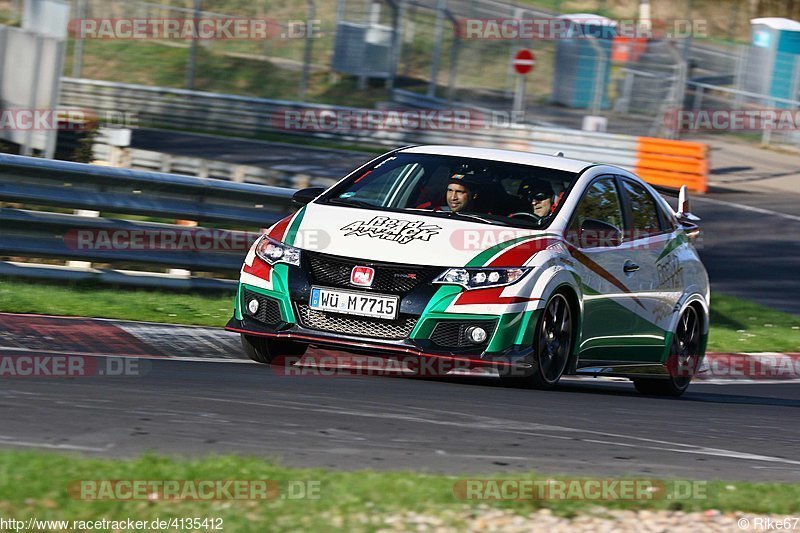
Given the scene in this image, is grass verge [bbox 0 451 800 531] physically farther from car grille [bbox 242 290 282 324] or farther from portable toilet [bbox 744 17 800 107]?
portable toilet [bbox 744 17 800 107]

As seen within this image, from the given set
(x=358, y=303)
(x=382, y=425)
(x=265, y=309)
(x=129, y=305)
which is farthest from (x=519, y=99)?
(x=382, y=425)

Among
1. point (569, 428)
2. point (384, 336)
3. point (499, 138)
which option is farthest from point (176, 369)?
point (499, 138)

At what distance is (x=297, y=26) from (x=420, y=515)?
32013 millimetres

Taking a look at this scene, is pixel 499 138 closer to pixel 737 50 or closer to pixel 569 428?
pixel 737 50

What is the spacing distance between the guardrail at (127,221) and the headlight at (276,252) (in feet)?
8.96

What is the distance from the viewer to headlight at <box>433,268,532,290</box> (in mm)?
7930

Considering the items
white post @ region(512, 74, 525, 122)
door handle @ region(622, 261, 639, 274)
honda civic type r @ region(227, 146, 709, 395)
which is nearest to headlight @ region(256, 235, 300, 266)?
honda civic type r @ region(227, 146, 709, 395)

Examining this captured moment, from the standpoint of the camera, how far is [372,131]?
29.7 meters

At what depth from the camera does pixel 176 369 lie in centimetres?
812

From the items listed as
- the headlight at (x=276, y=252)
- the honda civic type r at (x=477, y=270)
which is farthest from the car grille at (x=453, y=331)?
the headlight at (x=276, y=252)

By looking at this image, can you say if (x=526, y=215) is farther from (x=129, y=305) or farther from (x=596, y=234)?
(x=129, y=305)

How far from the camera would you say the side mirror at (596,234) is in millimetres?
8781

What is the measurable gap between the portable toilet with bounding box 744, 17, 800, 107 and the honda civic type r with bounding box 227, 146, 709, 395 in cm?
2485

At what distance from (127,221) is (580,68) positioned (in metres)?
20.8
